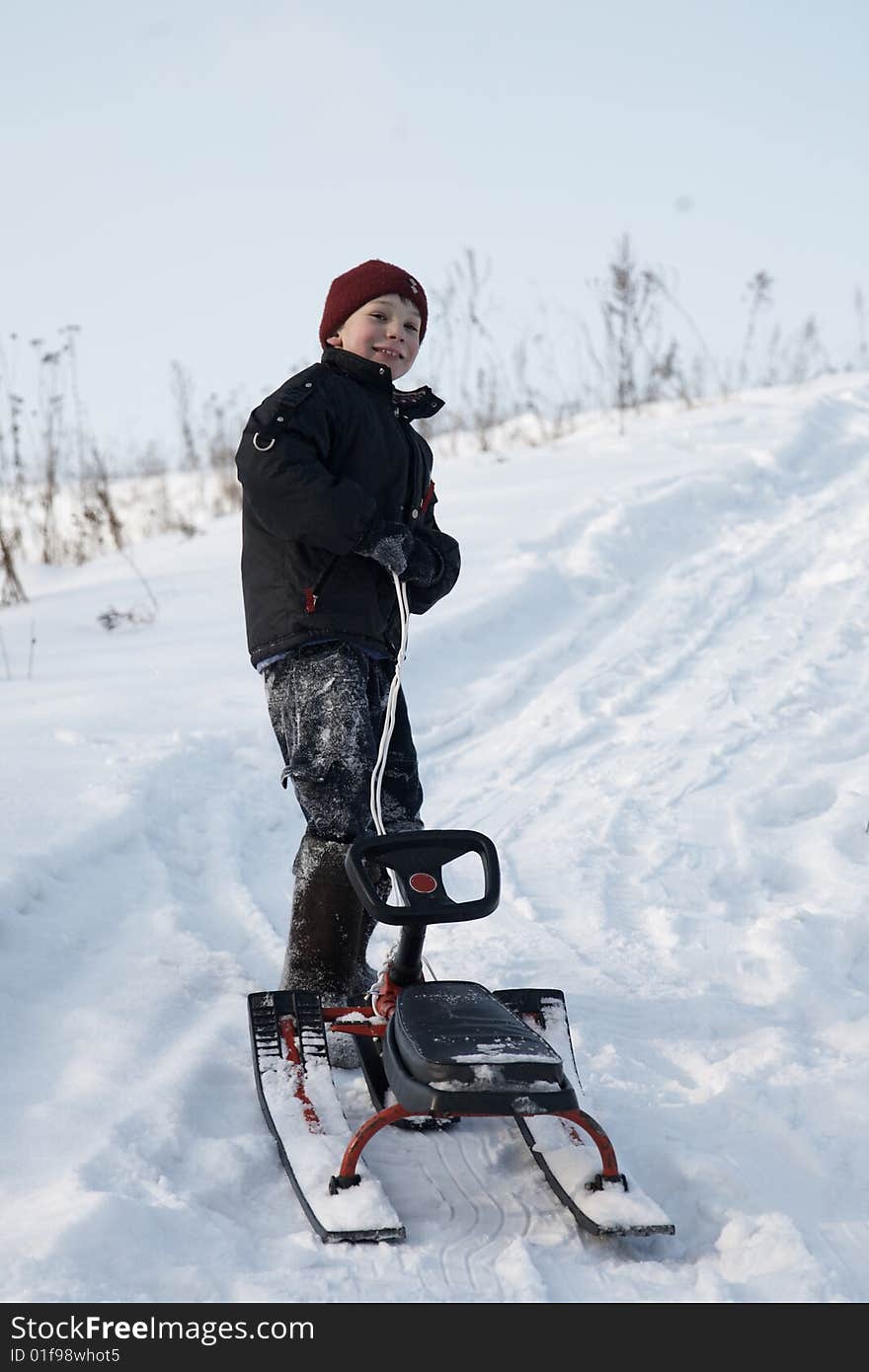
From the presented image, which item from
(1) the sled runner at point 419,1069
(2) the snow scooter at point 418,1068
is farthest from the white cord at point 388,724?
(1) the sled runner at point 419,1069

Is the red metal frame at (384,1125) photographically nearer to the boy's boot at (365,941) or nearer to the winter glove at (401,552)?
the boy's boot at (365,941)

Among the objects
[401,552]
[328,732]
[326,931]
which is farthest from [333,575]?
[326,931]

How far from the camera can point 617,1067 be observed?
2.64 m

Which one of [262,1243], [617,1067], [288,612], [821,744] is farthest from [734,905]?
[262,1243]

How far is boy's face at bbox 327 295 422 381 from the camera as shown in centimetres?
282

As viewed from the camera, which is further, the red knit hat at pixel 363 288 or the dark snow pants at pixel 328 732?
the red knit hat at pixel 363 288

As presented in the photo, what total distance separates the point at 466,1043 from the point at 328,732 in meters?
0.82

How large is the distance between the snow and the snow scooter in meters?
0.06

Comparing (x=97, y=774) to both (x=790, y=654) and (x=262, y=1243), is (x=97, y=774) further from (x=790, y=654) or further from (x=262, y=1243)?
(x=790, y=654)

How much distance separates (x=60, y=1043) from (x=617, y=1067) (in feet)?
3.81

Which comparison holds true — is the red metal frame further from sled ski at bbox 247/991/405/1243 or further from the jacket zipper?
the jacket zipper

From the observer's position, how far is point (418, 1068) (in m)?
2.05

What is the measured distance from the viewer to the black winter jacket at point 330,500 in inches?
101

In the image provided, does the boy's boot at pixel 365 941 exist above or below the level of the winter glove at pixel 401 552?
below
